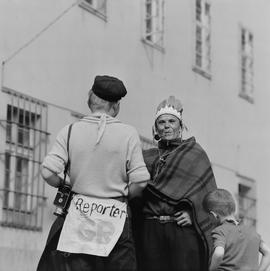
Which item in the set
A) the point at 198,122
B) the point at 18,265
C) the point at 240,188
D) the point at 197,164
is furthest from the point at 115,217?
the point at 240,188

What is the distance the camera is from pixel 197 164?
7.31 metres

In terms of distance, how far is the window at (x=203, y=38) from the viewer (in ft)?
65.9

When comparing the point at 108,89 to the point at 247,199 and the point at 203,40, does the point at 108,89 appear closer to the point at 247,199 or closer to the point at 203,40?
the point at 203,40

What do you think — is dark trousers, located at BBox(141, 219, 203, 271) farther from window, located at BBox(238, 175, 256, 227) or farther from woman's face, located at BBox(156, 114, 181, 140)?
window, located at BBox(238, 175, 256, 227)

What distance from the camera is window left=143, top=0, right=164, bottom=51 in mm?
18188

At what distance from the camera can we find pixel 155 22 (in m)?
18.3

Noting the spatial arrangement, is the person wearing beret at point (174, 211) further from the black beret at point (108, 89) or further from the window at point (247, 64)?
the window at point (247, 64)

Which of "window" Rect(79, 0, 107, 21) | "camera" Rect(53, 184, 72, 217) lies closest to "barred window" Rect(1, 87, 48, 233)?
"window" Rect(79, 0, 107, 21)

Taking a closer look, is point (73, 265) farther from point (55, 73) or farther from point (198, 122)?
point (198, 122)

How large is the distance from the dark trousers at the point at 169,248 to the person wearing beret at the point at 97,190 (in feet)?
2.16

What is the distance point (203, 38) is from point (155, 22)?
85.0 inches

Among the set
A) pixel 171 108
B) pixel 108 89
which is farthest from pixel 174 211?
pixel 108 89

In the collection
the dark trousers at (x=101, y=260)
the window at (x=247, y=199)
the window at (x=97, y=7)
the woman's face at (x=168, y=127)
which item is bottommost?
the dark trousers at (x=101, y=260)

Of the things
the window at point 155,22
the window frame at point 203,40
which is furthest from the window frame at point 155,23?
the window frame at point 203,40
